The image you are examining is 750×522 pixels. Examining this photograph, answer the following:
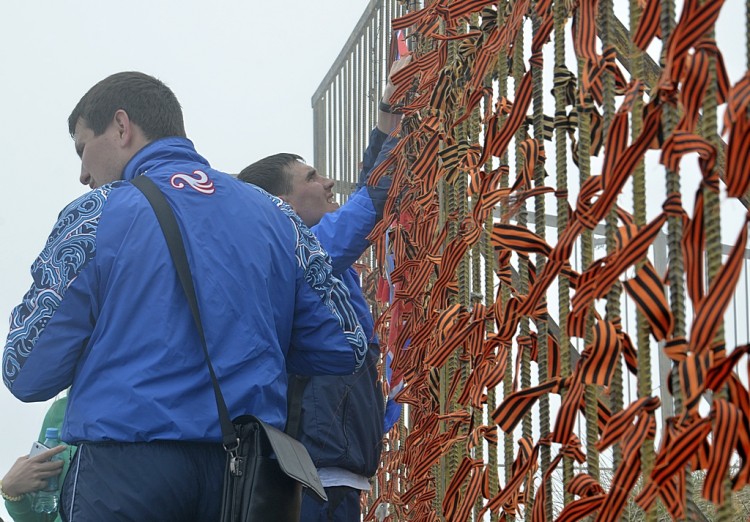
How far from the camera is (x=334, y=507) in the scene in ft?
10.8

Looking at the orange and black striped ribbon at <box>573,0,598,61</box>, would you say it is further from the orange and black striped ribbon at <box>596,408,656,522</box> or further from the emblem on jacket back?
the emblem on jacket back

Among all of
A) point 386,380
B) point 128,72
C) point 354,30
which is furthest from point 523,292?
point 354,30

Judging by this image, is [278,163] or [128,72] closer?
[128,72]

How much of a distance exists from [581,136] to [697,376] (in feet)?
1.65

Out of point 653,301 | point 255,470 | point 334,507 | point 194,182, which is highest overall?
point 194,182

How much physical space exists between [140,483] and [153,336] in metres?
0.32

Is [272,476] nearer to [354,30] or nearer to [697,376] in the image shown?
[697,376]

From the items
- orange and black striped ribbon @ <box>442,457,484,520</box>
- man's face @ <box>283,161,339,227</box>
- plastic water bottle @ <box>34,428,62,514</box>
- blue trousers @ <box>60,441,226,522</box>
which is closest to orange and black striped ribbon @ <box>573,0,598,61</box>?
orange and black striped ribbon @ <box>442,457,484,520</box>

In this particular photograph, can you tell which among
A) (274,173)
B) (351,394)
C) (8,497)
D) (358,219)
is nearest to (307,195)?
(274,173)

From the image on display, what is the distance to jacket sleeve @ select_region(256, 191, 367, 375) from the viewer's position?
8.93 ft

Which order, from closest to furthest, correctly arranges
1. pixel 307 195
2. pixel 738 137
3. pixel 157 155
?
1. pixel 738 137
2. pixel 157 155
3. pixel 307 195

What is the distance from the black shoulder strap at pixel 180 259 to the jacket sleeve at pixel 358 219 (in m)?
0.88

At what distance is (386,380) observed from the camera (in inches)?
147

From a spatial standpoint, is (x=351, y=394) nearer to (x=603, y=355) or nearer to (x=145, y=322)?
(x=145, y=322)
